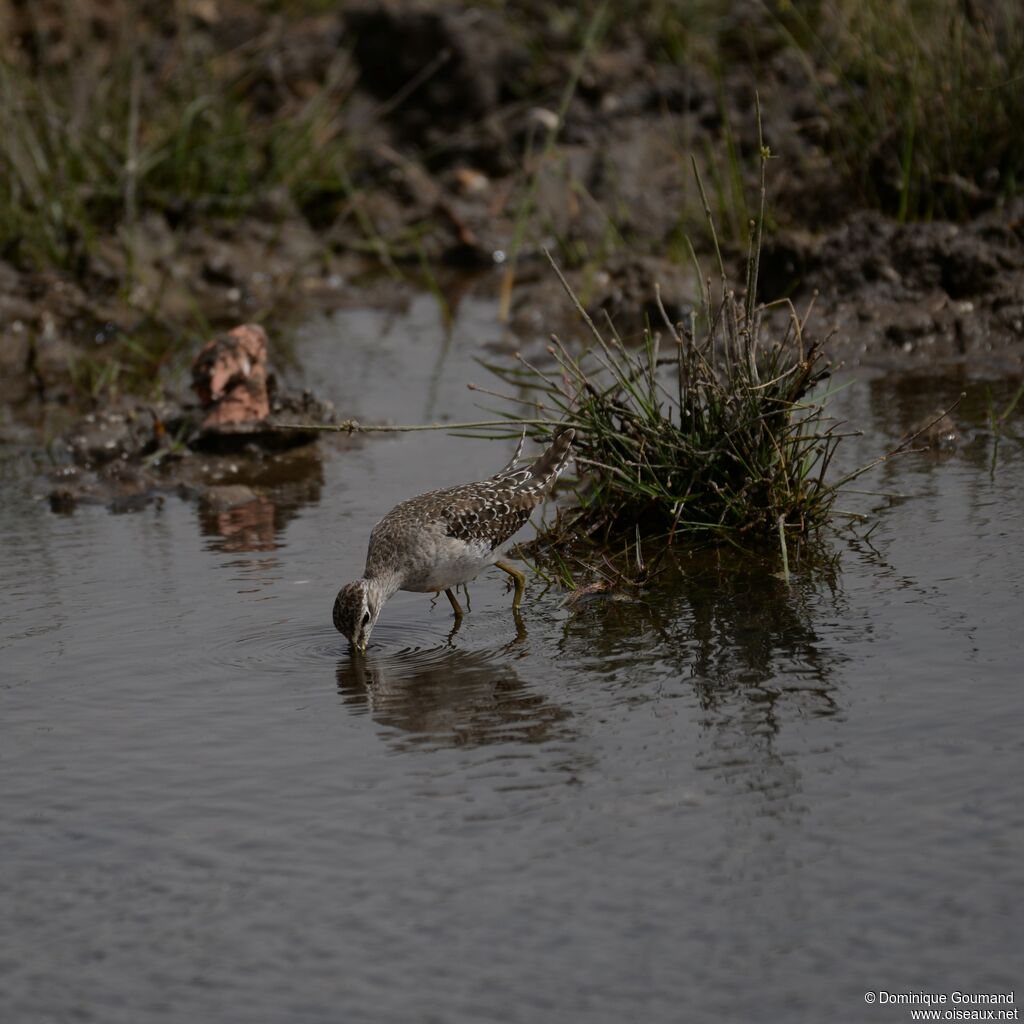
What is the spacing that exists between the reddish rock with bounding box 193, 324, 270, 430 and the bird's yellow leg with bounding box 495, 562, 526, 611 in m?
3.43

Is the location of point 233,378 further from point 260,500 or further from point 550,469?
point 550,469

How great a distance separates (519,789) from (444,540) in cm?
204

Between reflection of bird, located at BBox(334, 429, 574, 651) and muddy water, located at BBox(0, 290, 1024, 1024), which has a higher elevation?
reflection of bird, located at BBox(334, 429, 574, 651)

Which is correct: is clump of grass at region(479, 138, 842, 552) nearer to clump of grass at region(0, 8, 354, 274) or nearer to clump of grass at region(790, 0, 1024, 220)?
clump of grass at region(790, 0, 1024, 220)

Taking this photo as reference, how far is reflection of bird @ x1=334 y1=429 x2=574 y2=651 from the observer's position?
7.09m

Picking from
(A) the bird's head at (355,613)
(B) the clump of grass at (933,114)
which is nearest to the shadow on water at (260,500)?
(A) the bird's head at (355,613)

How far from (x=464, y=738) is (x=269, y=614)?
1.85 m

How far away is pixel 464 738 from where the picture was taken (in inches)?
241

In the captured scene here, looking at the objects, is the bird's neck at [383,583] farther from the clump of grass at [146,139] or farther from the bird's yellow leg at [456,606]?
the clump of grass at [146,139]

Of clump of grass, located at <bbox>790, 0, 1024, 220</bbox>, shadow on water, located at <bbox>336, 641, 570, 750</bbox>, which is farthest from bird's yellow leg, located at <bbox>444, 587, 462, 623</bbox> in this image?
clump of grass, located at <bbox>790, 0, 1024, 220</bbox>

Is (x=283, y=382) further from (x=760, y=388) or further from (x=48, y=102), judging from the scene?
(x=760, y=388)

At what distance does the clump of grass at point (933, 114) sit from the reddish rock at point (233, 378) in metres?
4.81

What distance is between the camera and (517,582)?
7844mm

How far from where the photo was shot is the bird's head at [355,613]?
6957mm
